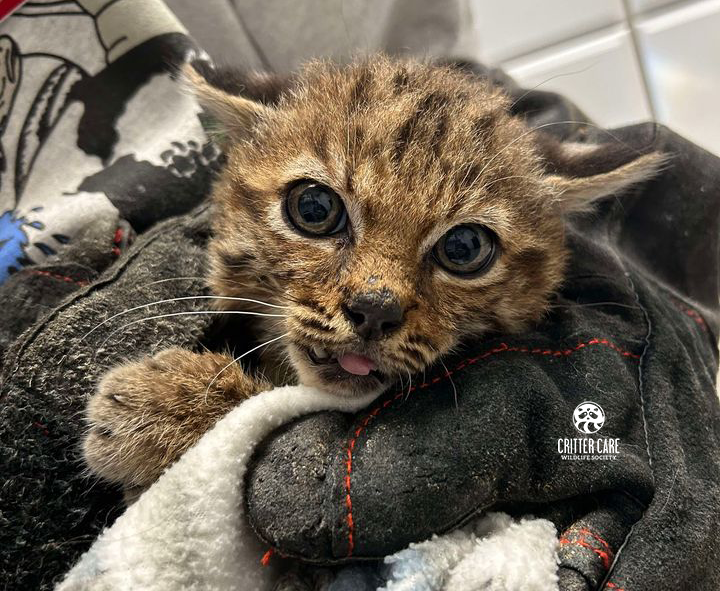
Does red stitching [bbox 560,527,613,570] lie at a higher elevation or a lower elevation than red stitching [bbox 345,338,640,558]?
lower

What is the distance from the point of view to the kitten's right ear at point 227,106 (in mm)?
1233

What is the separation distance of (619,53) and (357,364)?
95.2 inches

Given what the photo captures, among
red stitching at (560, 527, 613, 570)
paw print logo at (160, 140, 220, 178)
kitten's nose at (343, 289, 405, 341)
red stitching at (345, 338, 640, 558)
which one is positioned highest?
paw print logo at (160, 140, 220, 178)

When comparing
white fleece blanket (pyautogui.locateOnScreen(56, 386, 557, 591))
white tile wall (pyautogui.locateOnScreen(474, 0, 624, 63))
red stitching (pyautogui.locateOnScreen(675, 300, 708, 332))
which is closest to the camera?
white fleece blanket (pyautogui.locateOnScreen(56, 386, 557, 591))

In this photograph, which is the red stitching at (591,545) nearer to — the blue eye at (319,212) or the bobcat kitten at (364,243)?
the bobcat kitten at (364,243)

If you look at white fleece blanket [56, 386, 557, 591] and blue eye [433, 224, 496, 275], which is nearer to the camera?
white fleece blanket [56, 386, 557, 591]

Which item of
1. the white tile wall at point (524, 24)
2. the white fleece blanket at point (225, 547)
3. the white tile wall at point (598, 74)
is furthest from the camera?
the white tile wall at point (524, 24)

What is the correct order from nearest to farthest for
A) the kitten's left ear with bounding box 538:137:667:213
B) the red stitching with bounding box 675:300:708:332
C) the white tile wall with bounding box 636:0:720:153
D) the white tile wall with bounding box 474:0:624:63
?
the kitten's left ear with bounding box 538:137:667:213 → the red stitching with bounding box 675:300:708:332 → the white tile wall with bounding box 636:0:720:153 → the white tile wall with bounding box 474:0:624:63

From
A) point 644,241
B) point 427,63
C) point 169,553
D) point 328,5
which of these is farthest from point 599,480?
point 328,5

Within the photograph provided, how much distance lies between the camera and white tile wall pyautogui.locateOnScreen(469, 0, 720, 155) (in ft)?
8.10

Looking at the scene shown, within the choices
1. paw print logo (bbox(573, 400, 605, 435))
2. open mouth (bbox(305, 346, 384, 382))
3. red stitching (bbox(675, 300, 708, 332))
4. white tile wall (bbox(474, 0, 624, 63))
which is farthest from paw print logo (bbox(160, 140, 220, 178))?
white tile wall (bbox(474, 0, 624, 63))

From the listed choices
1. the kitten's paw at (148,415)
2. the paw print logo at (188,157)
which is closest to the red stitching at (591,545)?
the kitten's paw at (148,415)

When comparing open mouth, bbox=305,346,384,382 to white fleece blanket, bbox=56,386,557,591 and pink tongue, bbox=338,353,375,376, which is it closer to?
pink tongue, bbox=338,353,375,376

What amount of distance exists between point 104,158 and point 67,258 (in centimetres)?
39
